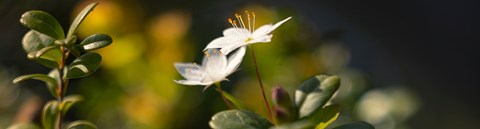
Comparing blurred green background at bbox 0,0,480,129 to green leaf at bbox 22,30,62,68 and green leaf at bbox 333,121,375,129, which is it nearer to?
green leaf at bbox 22,30,62,68

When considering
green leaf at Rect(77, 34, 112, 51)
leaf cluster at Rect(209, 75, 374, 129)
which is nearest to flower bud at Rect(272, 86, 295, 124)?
leaf cluster at Rect(209, 75, 374, 129)

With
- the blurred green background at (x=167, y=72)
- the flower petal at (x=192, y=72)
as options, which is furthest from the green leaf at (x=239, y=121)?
the blurred green background at (x=167, y=72)

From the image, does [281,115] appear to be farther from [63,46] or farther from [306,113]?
[63,46]

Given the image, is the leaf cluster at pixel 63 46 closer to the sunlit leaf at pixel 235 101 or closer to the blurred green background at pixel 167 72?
the sunlit leaf at pixel 235 101

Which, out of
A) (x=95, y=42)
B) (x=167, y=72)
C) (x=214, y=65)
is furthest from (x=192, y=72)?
(x=167, y=72)

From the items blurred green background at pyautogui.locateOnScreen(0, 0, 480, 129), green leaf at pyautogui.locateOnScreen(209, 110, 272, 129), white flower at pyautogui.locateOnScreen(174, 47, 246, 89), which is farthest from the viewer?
blurred green background at pyautogui.locateOnScreen(0, 0, 480, 129)
